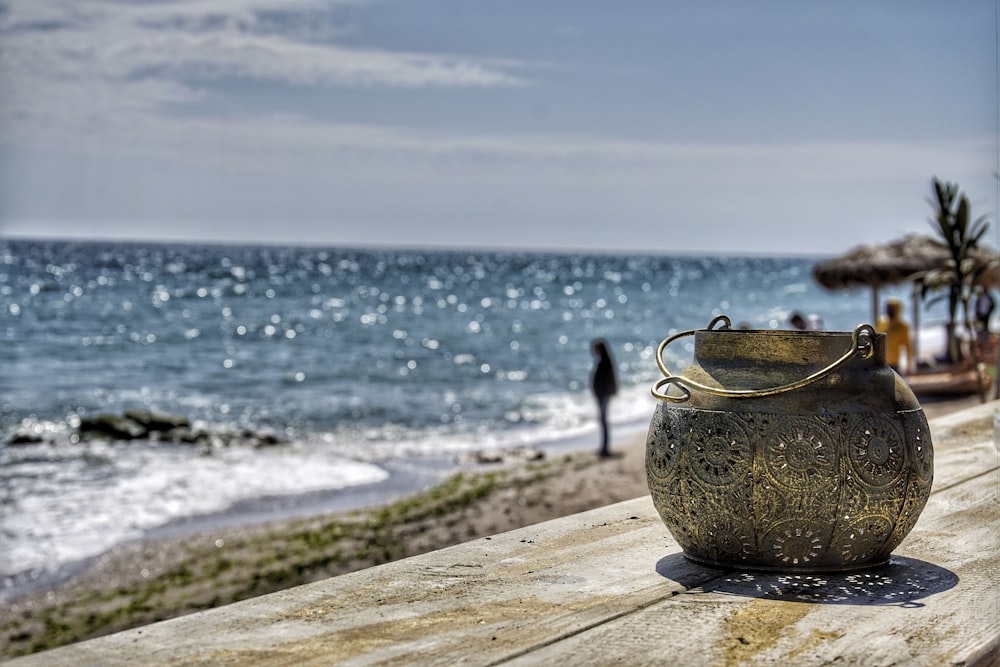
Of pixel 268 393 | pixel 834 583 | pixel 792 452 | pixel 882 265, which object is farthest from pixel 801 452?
pixel 268 393

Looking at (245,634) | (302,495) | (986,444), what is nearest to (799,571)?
(245,634)

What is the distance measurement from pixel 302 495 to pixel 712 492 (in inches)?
447

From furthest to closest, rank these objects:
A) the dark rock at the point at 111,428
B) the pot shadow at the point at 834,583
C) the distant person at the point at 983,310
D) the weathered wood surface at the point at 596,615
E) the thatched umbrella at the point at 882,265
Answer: the thatched umbrella at the point at 882,265, the dark rock at the point at 111,428, the distant person at the point at 983,310, the pot shadow at the point at 834,583, the weathered wood surface at the point at 596,615

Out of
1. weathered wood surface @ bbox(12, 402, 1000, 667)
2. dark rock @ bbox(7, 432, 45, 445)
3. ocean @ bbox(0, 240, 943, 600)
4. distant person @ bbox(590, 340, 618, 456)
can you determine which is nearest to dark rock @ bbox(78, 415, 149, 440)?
ocean @ bbox(0, 240, 943, 600)

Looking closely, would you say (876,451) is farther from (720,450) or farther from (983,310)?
(983,310)

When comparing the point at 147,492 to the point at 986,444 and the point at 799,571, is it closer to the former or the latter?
the point at 986,444

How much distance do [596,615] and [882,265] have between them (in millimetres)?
18364

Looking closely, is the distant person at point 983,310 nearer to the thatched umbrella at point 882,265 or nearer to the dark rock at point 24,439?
the thatched umbrella at point 882,265

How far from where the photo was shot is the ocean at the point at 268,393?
1287cm

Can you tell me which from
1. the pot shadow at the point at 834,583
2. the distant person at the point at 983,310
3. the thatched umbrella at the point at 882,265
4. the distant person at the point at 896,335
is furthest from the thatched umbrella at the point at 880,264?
the pot shadow at the point at 834,583

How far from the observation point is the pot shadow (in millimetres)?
2189

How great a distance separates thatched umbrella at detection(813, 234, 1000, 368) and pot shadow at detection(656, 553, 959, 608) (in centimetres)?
1706

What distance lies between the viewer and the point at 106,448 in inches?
645

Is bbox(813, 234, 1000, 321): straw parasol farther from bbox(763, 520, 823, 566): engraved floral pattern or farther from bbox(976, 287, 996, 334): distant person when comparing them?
bbox(763, 520, 823, 566): engraved floral pattern
